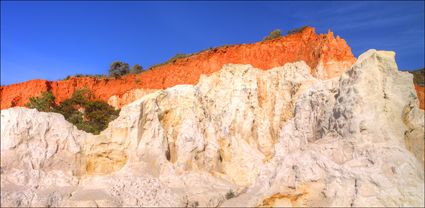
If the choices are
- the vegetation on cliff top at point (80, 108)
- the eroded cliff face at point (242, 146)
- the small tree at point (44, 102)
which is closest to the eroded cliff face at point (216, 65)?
the eroded cliff face at point (242, 146)

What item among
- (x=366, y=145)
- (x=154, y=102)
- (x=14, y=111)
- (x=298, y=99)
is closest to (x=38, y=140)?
(x=14, y=111)

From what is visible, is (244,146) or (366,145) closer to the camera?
(366,145)

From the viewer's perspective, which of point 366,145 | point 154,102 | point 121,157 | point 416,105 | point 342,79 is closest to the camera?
point 366,145

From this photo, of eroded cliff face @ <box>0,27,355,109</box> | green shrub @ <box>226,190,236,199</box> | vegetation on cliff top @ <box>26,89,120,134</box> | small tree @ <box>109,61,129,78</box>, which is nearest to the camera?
green shrub @ <box>226,190,236,199</box>

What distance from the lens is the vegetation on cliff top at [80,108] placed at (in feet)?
99.9

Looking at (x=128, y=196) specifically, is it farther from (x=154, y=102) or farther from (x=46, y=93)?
(x=46, y=93)

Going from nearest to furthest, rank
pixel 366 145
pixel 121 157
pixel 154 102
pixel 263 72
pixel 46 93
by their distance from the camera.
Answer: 1. pixel 366 145
2. pixel 121 157
3. pixel 154 102
4. pixel 263 72
5. pixel 46 93

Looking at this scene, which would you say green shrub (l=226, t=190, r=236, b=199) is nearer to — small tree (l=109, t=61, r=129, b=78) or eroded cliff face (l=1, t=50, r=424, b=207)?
eroded cliff face (l=1, t=50, r=424, b=207)

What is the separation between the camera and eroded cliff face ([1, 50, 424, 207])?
18328 mm

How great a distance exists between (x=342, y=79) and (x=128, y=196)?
10.1 metres

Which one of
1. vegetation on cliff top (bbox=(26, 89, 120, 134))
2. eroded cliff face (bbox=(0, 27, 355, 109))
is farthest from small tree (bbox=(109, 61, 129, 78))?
vegetation on cliff top (bbox=(26, 89, 120, 134))

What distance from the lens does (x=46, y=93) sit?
33312 millimetres

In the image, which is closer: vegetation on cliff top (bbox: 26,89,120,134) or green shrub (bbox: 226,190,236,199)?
green shrub (bbox: 226,190,236,199)

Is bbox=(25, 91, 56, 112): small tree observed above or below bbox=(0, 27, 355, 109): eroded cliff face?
below
